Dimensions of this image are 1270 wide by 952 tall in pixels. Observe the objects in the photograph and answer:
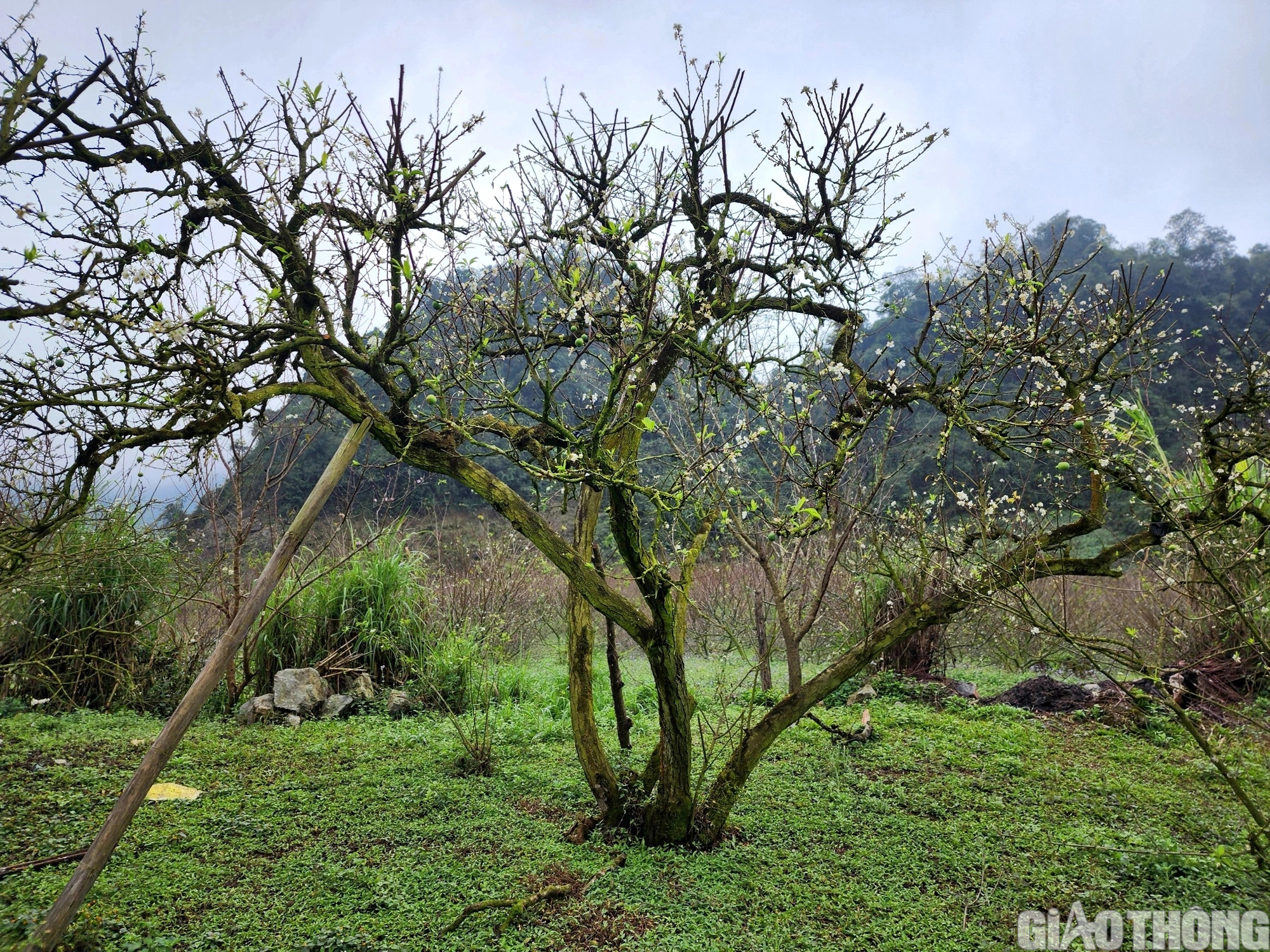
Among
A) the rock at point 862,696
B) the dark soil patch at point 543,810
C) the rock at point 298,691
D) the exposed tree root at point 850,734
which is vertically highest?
the rock at point 862,696

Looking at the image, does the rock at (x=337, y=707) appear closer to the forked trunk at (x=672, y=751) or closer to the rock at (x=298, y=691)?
the rock at (x=298, y=691)

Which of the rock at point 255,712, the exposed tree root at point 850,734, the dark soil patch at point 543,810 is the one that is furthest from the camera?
the rock at point 255,712

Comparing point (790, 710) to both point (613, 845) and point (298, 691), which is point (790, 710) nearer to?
point (613, 845)

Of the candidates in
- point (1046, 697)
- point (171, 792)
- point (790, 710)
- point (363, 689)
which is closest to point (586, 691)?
point (790, 710)

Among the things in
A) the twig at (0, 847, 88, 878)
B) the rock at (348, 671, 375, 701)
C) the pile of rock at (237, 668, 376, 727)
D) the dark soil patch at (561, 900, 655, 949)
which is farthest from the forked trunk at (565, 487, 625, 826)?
the rock at (348, 671, 375, 701)

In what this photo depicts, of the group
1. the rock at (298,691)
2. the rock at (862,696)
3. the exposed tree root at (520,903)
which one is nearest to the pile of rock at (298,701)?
the rock at (298,691)

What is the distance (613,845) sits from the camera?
10.2ft

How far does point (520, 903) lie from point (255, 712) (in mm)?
3773

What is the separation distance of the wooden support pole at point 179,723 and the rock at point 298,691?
9.41 feet

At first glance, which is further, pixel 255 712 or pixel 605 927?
pixel 255 712

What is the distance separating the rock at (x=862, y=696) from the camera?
19.5 ft

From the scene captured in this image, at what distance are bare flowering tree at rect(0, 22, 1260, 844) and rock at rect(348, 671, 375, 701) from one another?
3.22 m

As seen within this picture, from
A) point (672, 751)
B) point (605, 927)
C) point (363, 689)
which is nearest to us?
point (605, 927)

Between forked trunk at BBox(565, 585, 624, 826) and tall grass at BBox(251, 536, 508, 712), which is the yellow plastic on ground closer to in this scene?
tall grass at BBox(251, 536, 508, 712)
